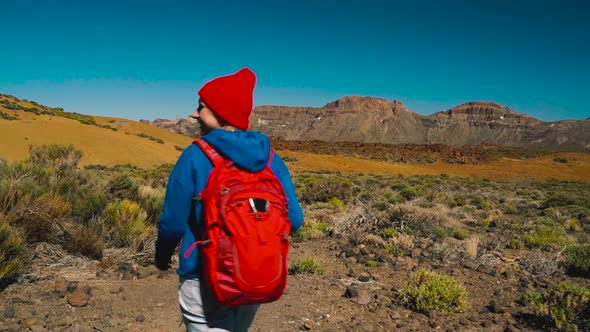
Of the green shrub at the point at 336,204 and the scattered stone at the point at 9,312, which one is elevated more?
the green shrub at the point at 336,204

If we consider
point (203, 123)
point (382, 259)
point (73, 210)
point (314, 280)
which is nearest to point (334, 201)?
→ point (382, 259)

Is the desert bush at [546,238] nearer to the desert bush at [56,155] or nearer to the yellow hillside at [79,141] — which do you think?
the desert bush at [56,155]

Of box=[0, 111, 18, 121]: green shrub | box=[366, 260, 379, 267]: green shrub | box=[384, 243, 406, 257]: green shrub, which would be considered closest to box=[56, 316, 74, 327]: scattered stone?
box=[366, 260, 379, 267]: green shrub

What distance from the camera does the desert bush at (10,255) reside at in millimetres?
4426

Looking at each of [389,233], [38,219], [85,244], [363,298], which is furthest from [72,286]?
[389,233]

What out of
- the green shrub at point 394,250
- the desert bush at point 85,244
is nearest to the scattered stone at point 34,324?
the desert bush at point 85,244

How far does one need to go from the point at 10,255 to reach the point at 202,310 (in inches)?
143

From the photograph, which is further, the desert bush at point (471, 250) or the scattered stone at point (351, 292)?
the desert bush at point (471, 250)

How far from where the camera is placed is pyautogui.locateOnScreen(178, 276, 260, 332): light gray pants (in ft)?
7.00

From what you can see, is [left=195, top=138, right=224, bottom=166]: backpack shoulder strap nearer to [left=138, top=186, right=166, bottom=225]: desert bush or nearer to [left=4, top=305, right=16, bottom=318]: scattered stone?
[left=4, top=305, right=16, bottom=318]: scattered stone

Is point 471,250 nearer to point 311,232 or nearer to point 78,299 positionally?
point 311,232

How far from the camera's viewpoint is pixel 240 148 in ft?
6.63

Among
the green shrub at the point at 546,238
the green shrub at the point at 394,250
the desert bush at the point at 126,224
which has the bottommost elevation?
the green shrub at the point at 394,250

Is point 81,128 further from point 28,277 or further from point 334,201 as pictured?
point 28,277
